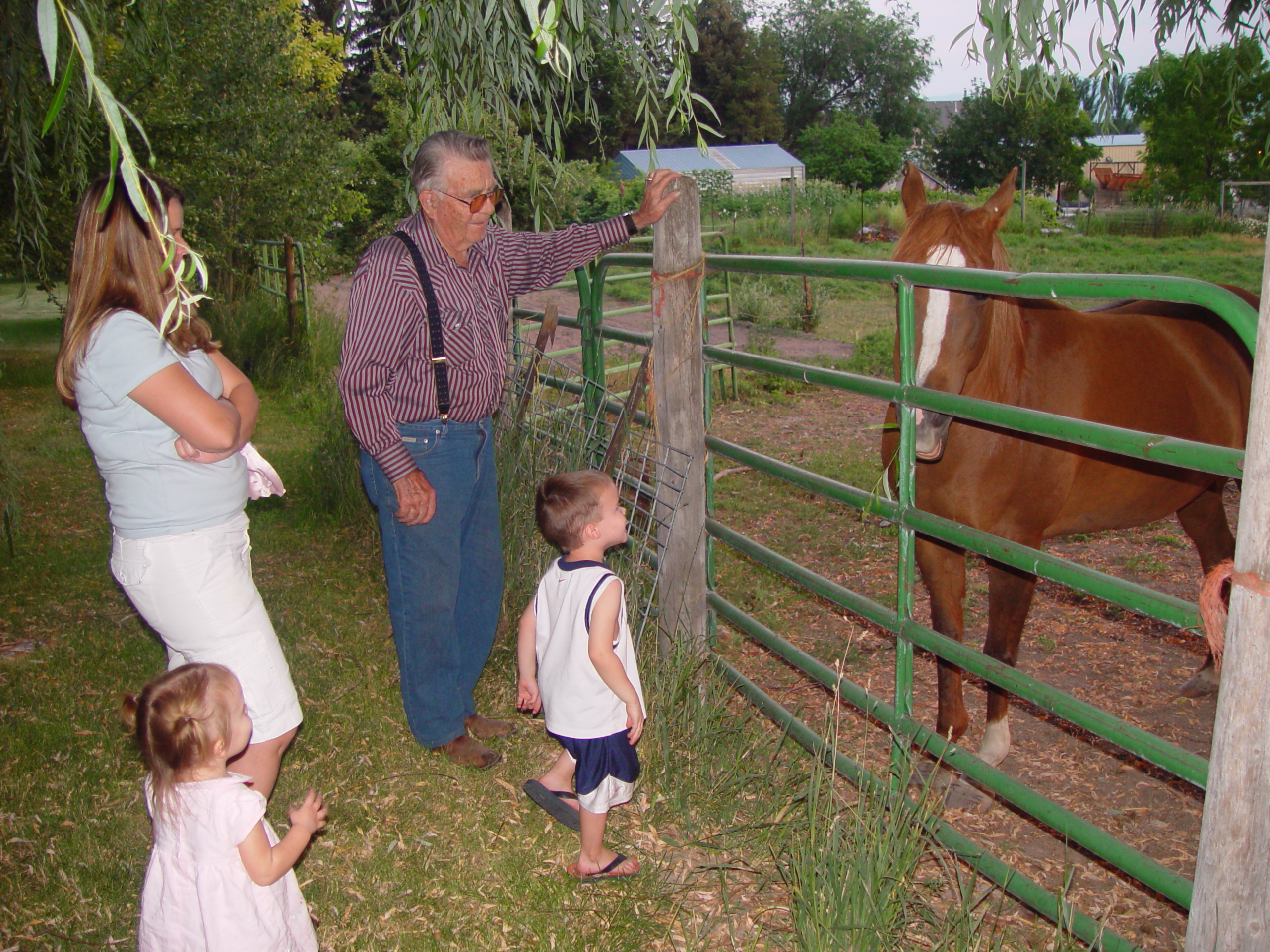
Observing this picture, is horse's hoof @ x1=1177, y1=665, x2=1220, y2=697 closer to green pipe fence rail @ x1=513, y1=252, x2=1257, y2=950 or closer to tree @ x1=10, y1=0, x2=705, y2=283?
green pipe fence rail @ x1=513, y1=252, x2=1257, y2=950

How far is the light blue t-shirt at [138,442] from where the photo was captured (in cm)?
214

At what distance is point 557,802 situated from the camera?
280 centimetres

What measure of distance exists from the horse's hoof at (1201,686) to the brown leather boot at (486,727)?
9.11 ft

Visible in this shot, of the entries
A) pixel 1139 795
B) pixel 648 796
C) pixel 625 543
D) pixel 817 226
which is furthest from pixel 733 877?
pixel 817 226

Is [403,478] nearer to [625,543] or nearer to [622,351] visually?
[625,543]

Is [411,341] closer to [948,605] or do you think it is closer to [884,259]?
[948,605]

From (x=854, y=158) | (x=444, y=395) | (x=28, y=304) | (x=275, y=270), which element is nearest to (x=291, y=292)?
(x=275, y=270)

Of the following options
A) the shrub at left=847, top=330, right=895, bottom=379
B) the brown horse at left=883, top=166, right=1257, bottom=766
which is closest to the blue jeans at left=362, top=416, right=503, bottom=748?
the brown horse at left=883, top=166, right=1257, bottom=766

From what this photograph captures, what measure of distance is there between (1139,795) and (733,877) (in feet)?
5.44

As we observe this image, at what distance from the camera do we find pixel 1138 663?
4.26 metres

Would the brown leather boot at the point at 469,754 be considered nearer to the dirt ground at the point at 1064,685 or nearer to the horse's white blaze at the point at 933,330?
the dirt ground at the point at 1064,685

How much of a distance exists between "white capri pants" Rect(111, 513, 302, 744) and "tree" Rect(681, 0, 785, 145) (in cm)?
4773

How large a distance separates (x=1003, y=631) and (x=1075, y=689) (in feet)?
3.10

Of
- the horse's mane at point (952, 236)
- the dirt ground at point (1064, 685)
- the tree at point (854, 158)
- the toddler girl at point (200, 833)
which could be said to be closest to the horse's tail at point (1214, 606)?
the dirt ground at point (1064, 685)
